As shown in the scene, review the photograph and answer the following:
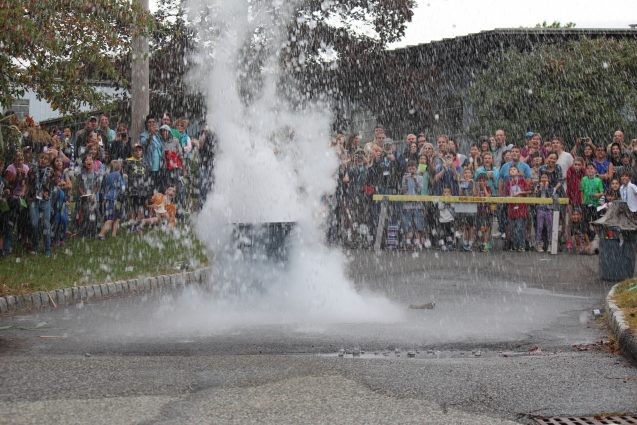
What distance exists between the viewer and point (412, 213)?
63.9ft

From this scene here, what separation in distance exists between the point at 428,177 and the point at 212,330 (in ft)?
35.4

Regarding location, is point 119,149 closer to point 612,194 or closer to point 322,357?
point 612,194

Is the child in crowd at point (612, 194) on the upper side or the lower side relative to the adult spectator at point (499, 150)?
lower

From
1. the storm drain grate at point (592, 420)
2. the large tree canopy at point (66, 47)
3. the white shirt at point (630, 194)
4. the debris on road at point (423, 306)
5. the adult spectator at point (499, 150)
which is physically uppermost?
the large tree canopy at point (66, 47)

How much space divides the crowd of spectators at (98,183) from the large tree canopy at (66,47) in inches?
35.1

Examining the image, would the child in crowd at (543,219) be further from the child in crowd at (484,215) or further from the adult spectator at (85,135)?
the adult spectator at (85,135)

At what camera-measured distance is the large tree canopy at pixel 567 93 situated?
25422 mm

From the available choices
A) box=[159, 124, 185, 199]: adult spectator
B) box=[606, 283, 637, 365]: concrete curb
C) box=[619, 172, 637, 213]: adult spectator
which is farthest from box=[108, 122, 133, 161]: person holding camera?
box=[606, 283, 637, 365]: concrete curb

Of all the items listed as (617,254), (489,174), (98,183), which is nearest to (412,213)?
(489,174)

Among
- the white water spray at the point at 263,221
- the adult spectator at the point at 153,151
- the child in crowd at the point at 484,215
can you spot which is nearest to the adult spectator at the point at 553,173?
the child in crowd at the point at 484,215

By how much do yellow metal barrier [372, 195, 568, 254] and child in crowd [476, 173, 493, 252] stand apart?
17 centimetres

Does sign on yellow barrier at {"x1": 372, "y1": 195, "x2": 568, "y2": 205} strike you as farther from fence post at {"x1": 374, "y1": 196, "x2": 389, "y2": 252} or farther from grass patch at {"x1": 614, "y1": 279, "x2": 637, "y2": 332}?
grass patch at {"x1": 614, "y1": 279, "x2": 637, "y2": 332}

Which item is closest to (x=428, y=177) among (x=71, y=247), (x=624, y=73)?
(x=71, y=247)

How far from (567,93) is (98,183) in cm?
1377
